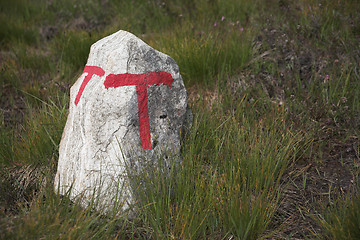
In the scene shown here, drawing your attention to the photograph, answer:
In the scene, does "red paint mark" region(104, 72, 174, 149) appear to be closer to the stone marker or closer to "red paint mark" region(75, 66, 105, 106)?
the stone marker

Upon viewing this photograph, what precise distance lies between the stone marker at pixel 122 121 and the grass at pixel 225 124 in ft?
0.44

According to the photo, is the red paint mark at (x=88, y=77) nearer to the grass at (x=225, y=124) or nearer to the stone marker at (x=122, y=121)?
the stone marker at (x=122, y=121)

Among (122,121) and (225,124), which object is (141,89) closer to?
(122,121)

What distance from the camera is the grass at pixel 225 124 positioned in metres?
1.79

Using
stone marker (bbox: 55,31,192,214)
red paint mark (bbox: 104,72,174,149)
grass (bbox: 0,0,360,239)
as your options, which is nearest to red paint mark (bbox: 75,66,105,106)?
stone marker (bbox: 55,31,192,214)

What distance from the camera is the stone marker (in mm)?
1983

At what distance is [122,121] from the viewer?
2.00 meters

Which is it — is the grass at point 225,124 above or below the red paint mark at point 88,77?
below

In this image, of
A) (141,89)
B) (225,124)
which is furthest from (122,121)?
(225,124)

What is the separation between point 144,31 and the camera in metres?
4.45

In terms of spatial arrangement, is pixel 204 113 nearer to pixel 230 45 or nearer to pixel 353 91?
pixel 230 45

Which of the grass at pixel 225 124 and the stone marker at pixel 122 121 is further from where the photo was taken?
the stone marker at pixel 122 121

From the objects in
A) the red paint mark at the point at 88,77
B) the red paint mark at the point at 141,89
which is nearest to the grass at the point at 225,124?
the red paint mark at the point at 141,89

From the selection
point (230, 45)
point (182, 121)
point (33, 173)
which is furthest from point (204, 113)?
point (33, 173)
